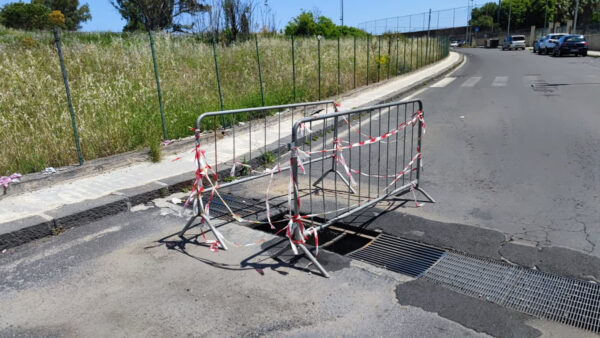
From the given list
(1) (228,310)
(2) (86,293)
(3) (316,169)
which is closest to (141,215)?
(2) (86,293)

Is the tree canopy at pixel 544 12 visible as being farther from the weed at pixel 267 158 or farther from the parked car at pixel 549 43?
the weed at pixel 267 158

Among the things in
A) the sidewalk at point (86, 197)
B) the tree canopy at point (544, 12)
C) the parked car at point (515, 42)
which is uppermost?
the tree canopy at point (544, 12)

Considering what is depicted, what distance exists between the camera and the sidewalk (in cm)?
433

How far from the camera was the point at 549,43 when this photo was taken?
3691cm

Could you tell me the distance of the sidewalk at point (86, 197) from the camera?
4.33 meters

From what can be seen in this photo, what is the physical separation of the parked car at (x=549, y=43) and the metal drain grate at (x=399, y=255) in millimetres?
39731

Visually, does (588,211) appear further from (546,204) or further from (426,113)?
(426,113)

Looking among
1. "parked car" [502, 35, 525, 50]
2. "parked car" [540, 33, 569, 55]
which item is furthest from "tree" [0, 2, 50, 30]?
"parked car" [502, 35, 525, 50]

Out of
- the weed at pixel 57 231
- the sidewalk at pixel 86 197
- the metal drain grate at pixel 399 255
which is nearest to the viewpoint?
the metal drain grate at pixel 399 255

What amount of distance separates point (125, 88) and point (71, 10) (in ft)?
282

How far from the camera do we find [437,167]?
21.6 ft

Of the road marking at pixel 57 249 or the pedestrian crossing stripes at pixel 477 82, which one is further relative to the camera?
the pedestrian crossing stripes at pixel 477 82

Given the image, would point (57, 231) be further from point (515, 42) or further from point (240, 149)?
point (515, 42)

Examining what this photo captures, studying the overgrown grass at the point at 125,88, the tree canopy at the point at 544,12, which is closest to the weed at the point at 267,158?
the overgrown grass at the point at 125,88
